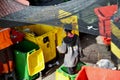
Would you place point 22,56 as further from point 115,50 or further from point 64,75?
point 115,50

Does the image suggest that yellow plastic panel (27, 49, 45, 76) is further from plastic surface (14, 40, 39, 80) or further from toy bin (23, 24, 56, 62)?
toy bin (23, 24, 56, 62)

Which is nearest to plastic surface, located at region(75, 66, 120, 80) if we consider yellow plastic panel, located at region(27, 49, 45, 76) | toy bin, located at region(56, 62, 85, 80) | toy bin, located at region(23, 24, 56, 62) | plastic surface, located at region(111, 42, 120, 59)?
toy bin, located at region(56, 62, 85, 80)

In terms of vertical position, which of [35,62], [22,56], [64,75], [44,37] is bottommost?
[64,75]

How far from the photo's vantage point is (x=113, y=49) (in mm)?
7754

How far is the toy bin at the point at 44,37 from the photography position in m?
8.07

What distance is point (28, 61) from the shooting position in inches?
304

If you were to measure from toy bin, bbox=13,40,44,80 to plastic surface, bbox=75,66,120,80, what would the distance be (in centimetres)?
147

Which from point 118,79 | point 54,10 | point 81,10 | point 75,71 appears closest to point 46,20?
point 54,10

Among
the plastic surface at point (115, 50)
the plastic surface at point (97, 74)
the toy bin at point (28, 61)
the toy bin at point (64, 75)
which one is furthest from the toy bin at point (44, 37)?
the plastic surface at point (97, 74)

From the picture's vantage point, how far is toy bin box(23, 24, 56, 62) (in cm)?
807

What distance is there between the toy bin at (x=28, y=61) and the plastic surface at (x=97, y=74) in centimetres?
147

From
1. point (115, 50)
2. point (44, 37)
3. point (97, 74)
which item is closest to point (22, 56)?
point (44, 37)

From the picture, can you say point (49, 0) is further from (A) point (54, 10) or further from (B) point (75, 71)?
(B) point (75, 71)

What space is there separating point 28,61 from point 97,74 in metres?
1.70
